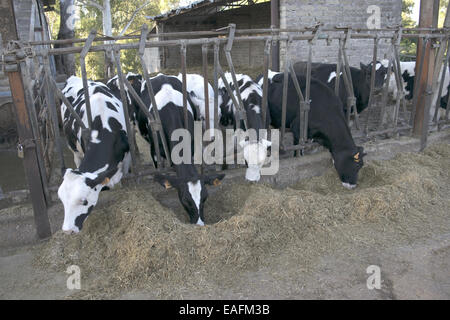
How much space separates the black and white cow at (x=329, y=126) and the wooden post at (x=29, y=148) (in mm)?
3800

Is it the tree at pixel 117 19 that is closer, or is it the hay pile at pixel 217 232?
the hay pile at pixel 217 232

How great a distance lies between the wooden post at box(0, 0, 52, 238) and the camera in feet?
12.5

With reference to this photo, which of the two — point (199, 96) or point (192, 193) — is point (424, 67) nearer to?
point (199, 96)

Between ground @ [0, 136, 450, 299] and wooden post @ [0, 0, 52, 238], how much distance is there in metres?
0.18

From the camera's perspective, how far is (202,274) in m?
3.47

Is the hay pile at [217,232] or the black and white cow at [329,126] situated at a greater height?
the black and white cow at [329,126]

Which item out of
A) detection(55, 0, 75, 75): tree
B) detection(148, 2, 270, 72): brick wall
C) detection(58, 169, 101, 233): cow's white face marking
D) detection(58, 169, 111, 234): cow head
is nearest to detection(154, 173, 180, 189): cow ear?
detection(58, 169, 111, 234): cow head

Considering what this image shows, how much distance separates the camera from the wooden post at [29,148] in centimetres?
381

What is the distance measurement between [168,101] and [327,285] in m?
3.13

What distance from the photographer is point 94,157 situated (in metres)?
4.24

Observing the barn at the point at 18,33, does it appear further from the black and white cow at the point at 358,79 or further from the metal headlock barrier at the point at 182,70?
the black and white cow at the point at 358,79

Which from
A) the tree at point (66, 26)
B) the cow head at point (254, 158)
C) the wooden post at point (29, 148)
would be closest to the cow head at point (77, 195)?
the wooden post at point (29, 148)

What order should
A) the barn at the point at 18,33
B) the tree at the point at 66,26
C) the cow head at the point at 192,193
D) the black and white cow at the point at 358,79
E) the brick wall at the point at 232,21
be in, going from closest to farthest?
1. the cow head at the point at 192,193
2. the black and white cow at the point at 358,79
3. the barn at the point at 18,33
4. the tree at the point at 66,26
5. the brick wall at the point at 232,21
